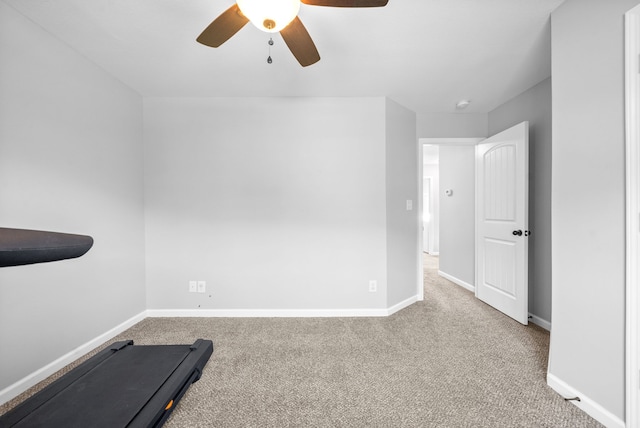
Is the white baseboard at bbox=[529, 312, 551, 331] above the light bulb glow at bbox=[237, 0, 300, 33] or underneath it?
underneath

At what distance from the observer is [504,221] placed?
279 centimetres

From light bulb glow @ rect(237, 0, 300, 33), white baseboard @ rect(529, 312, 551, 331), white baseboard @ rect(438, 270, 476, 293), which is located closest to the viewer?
light bulb glow @ rect(237, 0, 300, 33)

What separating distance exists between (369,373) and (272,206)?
1786 mm

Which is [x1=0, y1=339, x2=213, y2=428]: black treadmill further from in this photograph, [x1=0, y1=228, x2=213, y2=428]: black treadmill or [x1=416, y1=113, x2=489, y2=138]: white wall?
[x1=416, y1=113, x2=489, y2=138]: white wall

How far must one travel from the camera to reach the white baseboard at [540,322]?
8.06 ft

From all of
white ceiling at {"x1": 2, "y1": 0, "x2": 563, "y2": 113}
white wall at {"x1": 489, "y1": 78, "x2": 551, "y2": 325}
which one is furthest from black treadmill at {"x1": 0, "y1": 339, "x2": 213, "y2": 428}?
white wall at {"x1": 489, "y1": 78, "x2": 551, "y2": 325}

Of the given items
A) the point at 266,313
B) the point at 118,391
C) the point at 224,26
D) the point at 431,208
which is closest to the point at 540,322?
the point at 266,313

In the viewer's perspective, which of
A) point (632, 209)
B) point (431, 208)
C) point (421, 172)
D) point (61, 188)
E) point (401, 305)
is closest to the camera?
point (632, 209)

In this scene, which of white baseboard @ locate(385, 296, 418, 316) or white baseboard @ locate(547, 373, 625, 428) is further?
white baseboard @ locate(385, 296, 418, 316)

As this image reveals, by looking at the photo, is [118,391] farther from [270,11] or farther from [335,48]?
[335,48]

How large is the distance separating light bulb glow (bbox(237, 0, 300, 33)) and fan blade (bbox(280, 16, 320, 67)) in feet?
0.37

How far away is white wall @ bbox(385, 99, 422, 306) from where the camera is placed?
2.86 meters

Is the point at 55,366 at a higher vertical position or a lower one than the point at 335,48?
lower

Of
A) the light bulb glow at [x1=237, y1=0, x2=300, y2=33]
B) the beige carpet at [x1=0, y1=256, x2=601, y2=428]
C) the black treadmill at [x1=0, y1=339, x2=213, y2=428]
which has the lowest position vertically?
the beige carpet at [x1=0, y1=256, x2=601, y2=428]
